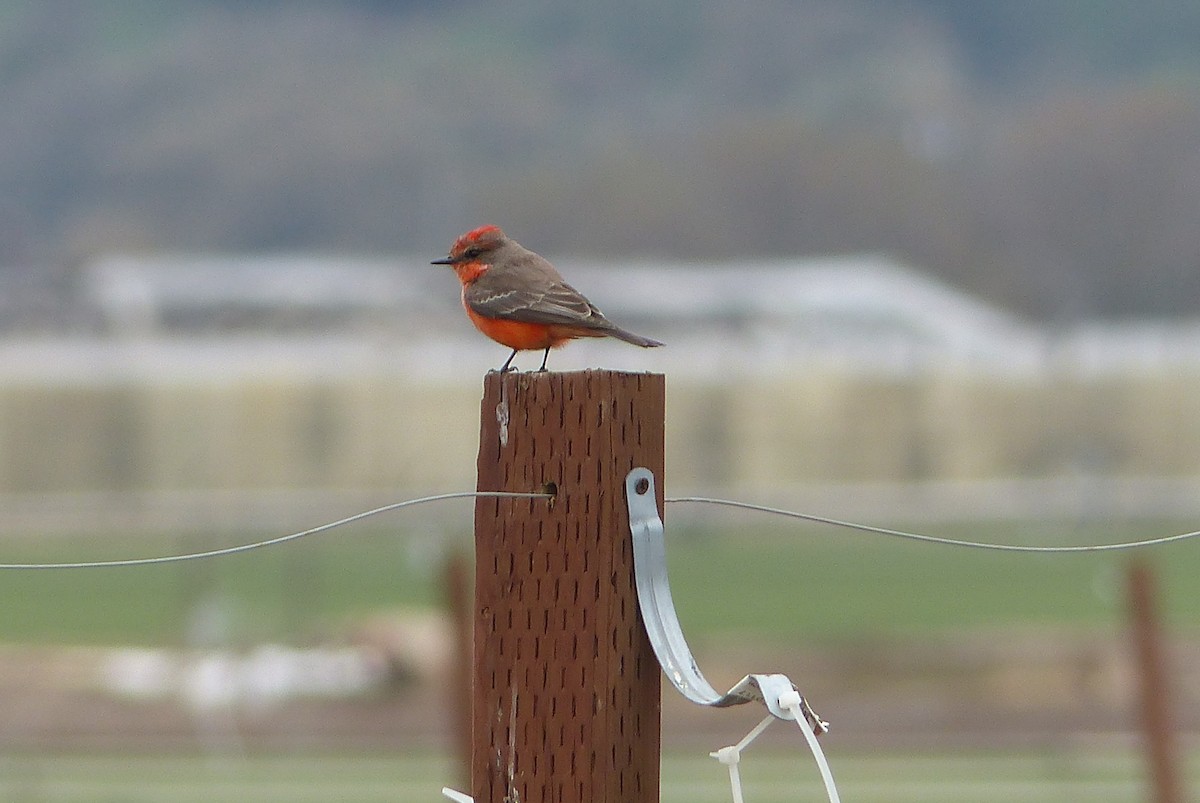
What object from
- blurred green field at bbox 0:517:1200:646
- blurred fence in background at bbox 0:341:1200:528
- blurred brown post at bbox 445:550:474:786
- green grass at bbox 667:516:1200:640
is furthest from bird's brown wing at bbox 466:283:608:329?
blurred fence in background at bbox 0:341:1200:528

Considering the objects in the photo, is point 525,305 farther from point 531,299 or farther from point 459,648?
point 459,648

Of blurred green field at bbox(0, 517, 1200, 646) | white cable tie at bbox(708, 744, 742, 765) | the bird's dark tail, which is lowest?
blurred green field at bbox(0, 517, 1200, 646)

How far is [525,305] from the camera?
598 cm

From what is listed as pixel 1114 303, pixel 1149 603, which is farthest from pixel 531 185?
pixel 1149 603

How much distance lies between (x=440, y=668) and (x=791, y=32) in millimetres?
124555

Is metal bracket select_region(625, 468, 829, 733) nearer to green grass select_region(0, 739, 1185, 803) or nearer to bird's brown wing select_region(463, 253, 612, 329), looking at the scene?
bird's brown wing select_region(463, 253, 612, 329)

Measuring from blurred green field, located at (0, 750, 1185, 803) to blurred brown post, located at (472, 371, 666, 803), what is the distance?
10134 mm

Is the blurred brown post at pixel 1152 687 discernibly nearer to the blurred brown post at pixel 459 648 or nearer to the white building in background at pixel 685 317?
the blurred brown post at pixel 459 648

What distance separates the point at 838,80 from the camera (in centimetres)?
13812

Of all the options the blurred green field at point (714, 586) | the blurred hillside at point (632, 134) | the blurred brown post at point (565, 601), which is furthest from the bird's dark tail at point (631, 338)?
the blurred hillside at point (632, 134)

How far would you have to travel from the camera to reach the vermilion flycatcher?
5.94 m

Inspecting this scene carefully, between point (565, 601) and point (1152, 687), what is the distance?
5.85 m

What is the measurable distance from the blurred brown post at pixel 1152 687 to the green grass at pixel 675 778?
4256 millimetres

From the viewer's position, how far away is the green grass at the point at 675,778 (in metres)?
14.3
